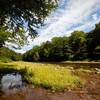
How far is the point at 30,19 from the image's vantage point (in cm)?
655

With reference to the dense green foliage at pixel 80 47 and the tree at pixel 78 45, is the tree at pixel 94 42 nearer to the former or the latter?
the dense green foliage at pixel 80 47

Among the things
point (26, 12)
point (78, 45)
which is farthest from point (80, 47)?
point (26, 12)

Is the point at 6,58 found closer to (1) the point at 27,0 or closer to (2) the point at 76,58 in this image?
(1) the point at 27,0

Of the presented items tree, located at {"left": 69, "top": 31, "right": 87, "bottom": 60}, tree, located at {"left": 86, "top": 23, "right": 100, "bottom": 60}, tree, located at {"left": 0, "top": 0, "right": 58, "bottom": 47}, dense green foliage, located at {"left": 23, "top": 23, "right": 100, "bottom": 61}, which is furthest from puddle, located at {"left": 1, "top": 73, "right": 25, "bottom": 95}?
tree, located at {"left": 69, "top": 31, "right": 87, "bottom": 60}

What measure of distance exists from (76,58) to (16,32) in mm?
39083

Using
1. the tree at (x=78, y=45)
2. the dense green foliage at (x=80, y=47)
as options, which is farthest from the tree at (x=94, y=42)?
the tree at (x=78, y=45)

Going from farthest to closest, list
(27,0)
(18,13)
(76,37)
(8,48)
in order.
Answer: (76,37), (8,48), (18,13), (27,0)

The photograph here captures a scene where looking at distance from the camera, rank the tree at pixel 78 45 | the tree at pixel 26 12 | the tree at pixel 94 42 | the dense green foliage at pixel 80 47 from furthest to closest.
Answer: the tree at pixel 78 45 < the dense green foliage at pixel 80 47 < the tree at pixel 94 42 < the tree at pixel 26 12

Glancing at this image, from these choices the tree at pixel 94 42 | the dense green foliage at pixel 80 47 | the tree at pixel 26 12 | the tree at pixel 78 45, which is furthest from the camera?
the tree at pixel 78 45

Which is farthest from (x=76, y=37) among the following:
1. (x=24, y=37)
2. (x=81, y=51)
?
(x=24, y=37)

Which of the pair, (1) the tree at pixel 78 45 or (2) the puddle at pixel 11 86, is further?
(1) the tree at pixel 78 45

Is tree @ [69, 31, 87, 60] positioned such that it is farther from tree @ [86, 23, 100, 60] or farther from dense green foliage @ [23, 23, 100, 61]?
tree @ [86, 23, 100, 60]

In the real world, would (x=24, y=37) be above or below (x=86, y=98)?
above

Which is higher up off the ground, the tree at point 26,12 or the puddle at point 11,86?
the tree at point 26,12
